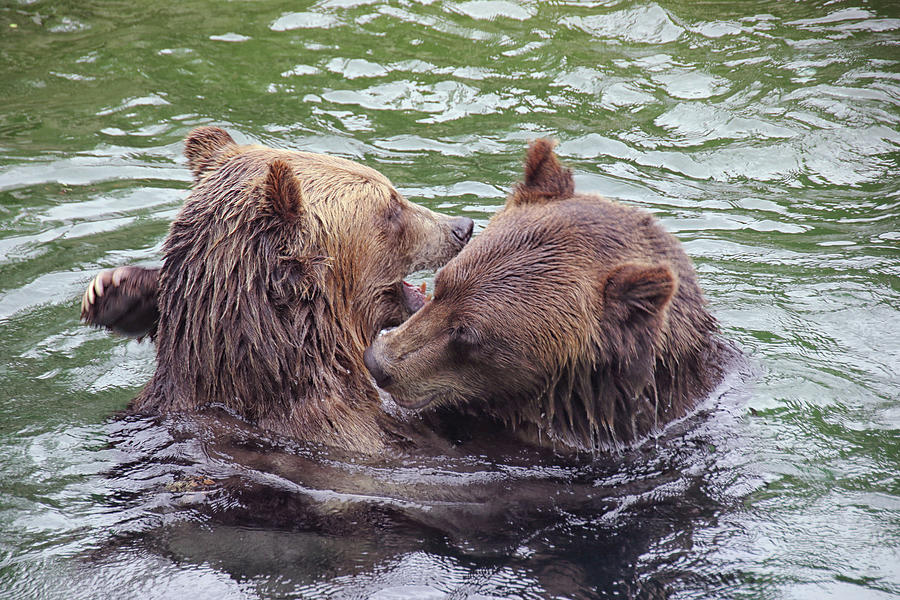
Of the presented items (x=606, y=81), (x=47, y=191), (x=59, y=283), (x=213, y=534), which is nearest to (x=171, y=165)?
(x=47, y=191)

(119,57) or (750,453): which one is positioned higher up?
(119,57)

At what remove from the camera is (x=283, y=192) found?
498 centimetres

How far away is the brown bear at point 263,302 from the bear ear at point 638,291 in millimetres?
1513

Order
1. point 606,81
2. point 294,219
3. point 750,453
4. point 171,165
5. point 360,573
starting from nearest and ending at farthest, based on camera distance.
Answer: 1. point 360,573
2. point 294,219
3. point 750,453
4. point 171,165
5. point 606,81

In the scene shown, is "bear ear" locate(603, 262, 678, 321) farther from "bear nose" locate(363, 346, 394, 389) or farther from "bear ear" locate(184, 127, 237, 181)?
"bear ear" locate(184, 127, 237, 181)

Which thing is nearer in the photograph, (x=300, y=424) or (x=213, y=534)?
(x=213, y=534)

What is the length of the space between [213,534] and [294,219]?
5.76ft

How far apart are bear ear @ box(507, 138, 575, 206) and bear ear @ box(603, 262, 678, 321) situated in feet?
3.06

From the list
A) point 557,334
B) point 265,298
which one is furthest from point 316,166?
point 557,334

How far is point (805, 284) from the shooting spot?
26.3 ft

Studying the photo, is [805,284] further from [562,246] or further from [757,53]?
[757,53]

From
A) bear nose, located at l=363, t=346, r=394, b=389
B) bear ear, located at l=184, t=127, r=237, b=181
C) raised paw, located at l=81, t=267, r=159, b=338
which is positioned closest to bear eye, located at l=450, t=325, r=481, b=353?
bear nose, located at l=363, t=346, r=394, b=389

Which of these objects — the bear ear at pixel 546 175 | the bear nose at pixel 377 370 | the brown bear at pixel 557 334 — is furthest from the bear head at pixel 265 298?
the bear ear at pixel 546 175

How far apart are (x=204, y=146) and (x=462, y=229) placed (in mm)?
1799
